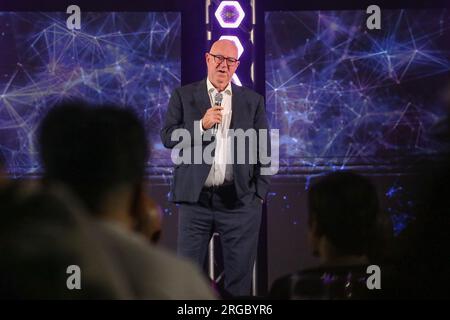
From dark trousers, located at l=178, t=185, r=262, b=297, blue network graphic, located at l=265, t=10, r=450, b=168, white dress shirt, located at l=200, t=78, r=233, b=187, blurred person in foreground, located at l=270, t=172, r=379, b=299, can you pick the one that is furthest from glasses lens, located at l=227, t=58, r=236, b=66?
blurred person in foreground, located at l=270, t=172, r=379, b=299

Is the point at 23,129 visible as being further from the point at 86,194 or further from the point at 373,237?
the point at 86,194

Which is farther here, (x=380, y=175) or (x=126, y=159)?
(x=380, y=175)

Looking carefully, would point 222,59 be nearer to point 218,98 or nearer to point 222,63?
point 222,63

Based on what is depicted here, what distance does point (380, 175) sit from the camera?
4.20 m

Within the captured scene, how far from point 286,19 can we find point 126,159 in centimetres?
318

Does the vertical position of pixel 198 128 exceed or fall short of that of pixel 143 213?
it exceeds it

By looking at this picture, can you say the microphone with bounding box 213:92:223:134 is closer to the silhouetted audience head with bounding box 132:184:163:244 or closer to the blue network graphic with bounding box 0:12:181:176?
the blue network graphic with bounding box 0:12:181:176

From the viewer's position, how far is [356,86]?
4.24 meters

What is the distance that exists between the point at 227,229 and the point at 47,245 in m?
2.70

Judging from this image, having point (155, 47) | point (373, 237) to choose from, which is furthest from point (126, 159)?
point (155, 47)

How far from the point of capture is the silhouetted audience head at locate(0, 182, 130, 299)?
56cm

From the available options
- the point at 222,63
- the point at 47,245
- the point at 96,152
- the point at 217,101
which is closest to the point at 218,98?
the point at 217,101

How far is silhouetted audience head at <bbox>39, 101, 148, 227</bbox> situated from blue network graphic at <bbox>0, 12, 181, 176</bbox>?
2973 millimetres

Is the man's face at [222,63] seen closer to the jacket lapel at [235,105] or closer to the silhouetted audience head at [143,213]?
the jacket lapel at [235,105]
